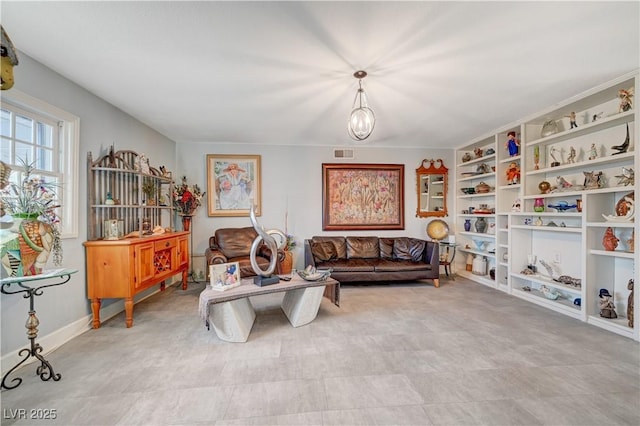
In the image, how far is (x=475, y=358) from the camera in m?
2.21

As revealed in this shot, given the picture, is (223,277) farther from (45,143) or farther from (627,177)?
(627,177)

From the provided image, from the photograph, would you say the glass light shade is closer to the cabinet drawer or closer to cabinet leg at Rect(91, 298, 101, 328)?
the cabinet drawer

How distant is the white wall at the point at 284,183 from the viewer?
4992mm

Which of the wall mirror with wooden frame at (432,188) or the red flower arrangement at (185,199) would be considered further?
the wall mirror with wooden frame at (432,188)

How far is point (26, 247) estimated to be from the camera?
188 centimetres

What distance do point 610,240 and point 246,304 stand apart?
13.0 ft

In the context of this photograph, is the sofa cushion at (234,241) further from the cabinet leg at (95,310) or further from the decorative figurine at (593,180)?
the decorative figurine at (593,180)

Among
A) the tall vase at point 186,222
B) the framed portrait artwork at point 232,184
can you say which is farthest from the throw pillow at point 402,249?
the tall vase at point 186,222

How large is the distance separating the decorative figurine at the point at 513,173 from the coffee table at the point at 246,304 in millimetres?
3310

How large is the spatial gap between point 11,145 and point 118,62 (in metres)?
1.10

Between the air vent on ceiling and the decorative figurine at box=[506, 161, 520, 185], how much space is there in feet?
8.71

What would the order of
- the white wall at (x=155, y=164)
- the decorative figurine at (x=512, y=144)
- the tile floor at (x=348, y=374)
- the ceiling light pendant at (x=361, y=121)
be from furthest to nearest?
the decorative figurine at (x=512, y=144)
the ceiling light pendant at (x=361, y=121)
the white wall at (x=155, y=164)
the tile floor at (x=348, y=374)

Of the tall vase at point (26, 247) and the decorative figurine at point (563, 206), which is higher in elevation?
the decorative figurine at point (563, 206)

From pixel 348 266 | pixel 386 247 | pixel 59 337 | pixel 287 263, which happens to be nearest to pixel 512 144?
pixel 386 247
